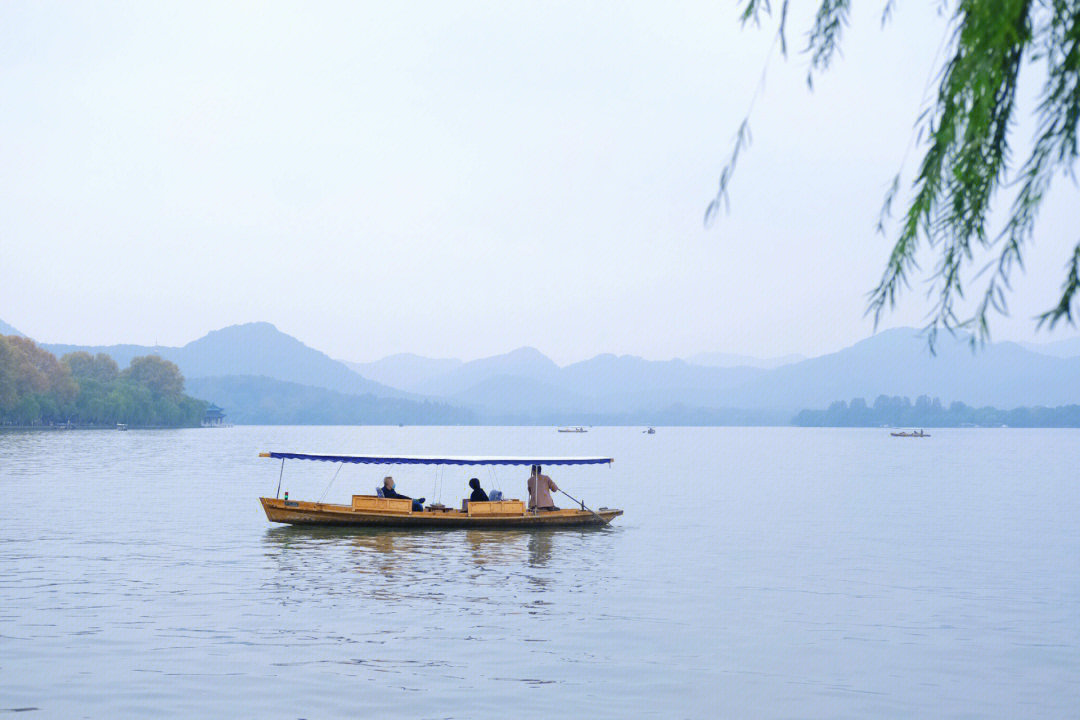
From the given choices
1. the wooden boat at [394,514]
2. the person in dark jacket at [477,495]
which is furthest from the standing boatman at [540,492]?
the person in dark jacket at [477,495]

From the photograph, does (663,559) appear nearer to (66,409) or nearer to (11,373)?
(11,373)

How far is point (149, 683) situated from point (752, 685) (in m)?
10.5

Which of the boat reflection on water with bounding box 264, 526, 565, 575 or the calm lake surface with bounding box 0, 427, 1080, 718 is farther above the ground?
the boat reflection on water with bounding box 264, 526, 565, 575

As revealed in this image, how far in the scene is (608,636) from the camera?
22.3 meters

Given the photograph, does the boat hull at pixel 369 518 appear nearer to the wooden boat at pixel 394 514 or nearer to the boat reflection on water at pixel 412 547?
the wooden boat at pixel 394 514

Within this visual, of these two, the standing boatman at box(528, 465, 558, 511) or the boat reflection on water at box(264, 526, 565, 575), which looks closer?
the boat reflection on water at box(264, 526, 565, 575)

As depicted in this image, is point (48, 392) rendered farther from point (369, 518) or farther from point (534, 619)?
point (534, 619)

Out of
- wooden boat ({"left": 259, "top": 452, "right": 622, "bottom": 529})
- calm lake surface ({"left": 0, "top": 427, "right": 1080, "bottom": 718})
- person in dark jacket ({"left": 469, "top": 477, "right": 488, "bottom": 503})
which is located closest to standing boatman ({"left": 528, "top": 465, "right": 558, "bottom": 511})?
wooden boat ({"left": 259, "top": 452, "right": 622, "bottom": 529})

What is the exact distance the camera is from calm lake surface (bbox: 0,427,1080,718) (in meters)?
17.5

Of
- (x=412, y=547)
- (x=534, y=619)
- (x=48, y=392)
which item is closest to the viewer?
(x=534, y=619)

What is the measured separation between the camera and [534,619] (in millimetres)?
23875

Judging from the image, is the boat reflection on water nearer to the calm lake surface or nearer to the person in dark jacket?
the calm lake surface

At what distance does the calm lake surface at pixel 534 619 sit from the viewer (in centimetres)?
1755

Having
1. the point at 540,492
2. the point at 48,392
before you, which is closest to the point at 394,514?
the point at 540,492
